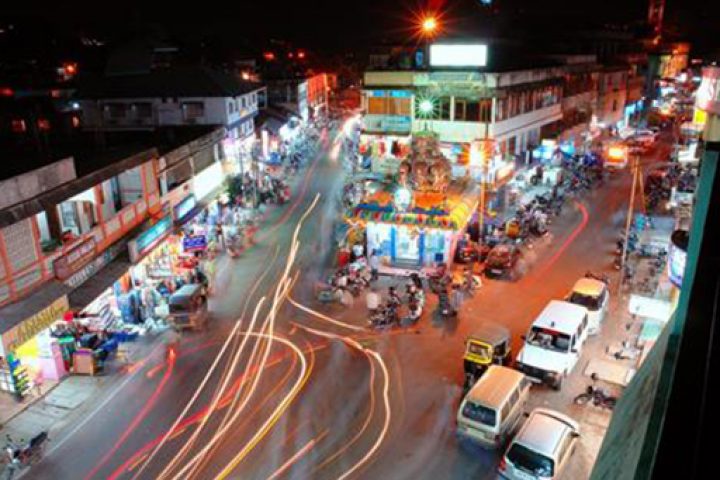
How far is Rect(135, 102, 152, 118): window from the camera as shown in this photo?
140ft

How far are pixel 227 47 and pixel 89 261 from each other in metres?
70.3

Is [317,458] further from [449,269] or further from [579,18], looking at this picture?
[579,18]

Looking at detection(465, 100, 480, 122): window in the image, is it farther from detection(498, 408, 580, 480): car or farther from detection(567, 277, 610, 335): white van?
detection(498, 408, 580, 480): car

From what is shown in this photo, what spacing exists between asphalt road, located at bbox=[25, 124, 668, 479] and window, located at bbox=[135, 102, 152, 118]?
18.2 meters

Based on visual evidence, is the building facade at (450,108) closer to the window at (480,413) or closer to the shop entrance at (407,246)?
the shop entrance at (407,246)

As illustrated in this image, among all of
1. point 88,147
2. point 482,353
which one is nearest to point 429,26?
point 88,147

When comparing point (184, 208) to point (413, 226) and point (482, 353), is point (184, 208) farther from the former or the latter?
point (482, 353)

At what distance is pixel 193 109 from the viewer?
141 feet

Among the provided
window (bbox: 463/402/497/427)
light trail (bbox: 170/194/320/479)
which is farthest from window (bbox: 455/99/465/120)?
window (bbox: 463/402/497/427)

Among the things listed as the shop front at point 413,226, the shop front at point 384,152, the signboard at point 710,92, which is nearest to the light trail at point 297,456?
the shop front at point 413,226

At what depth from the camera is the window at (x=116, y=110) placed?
42.3 m

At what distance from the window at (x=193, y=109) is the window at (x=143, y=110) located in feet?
8.55

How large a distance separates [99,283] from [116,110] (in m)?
25.0

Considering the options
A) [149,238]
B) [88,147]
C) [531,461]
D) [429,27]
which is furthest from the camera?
[429,27]
